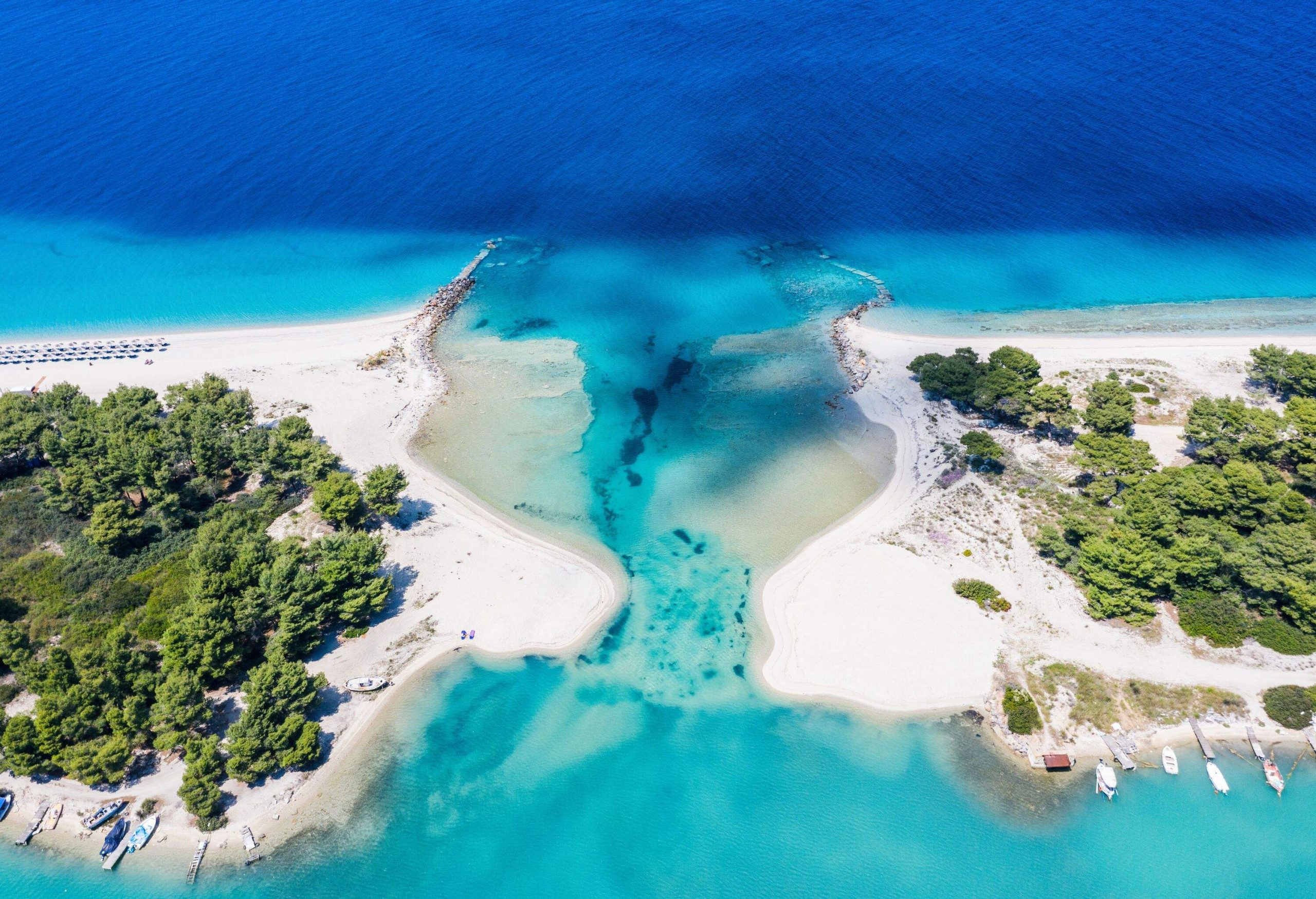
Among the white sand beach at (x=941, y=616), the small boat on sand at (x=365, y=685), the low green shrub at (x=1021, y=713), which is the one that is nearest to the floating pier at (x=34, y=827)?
the small boat on sand at (x=365, y=685)

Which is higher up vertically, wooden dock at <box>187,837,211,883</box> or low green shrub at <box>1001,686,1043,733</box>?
wooden dock at <box>187,837,211,883</box>

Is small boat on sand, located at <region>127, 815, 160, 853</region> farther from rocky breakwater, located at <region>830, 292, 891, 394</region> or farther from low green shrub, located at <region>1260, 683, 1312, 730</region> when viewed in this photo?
low green shrub, located at <region>1260, 683, 1312, 730</region>

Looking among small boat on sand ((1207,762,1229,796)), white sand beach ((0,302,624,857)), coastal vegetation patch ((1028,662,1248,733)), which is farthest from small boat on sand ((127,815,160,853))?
small boat on sand ((1207,762,1229,796))

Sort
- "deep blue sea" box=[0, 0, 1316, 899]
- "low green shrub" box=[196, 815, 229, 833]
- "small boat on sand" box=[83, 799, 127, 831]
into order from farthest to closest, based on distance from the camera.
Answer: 1. "deep blue sea" box=[0, 0, 1316, 899]
2. "small boat on sand" box=[83, 799, 127, 831]
3. "low green shrub" box=[196, 815, 229, 833]

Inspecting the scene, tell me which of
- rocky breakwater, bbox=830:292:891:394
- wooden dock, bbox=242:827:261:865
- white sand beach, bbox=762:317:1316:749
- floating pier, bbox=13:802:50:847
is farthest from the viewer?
rocky breakwater, bbox=830:292:891:394

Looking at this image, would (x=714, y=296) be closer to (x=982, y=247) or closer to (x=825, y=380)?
(x=825, y=380)

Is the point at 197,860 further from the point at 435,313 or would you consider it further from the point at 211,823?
the point at 435,313

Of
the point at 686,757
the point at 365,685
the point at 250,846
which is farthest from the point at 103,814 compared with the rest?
the point at 686,757
